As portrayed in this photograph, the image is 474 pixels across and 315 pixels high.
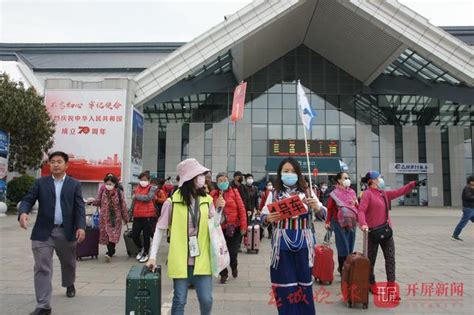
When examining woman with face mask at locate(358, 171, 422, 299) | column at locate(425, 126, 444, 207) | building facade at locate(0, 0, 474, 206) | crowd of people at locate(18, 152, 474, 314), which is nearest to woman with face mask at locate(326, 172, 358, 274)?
crowd of people at locate(18, 152, 474, 314)

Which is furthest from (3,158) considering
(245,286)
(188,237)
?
(188,237)

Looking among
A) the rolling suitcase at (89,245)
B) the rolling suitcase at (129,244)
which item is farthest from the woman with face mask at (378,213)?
the rolling suitcase at (89,245)

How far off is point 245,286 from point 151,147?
2703 centimetres

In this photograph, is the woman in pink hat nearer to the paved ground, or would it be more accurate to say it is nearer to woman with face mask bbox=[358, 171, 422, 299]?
the paved ground

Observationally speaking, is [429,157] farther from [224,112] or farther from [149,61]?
[149,61]

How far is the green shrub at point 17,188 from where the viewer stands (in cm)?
1944

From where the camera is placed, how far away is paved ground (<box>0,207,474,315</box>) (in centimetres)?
500

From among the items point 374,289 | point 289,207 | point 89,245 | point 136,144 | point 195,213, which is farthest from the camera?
point 136,144

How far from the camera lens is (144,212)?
825 cm

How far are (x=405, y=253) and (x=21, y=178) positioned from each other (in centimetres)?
1786

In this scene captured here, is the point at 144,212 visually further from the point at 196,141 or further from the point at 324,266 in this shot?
the point at 196,141

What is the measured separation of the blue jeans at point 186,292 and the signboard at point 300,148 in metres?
27.5

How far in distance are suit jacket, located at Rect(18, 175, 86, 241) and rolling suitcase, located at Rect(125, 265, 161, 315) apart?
6.80 ft

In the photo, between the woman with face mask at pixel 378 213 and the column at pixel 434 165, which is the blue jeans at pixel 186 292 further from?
the column at pixel 434 165
